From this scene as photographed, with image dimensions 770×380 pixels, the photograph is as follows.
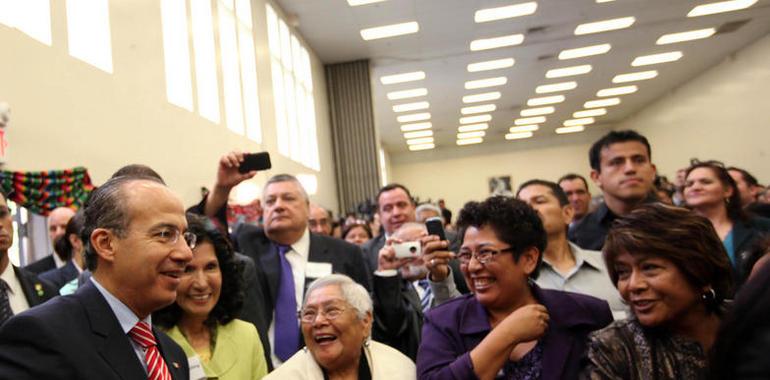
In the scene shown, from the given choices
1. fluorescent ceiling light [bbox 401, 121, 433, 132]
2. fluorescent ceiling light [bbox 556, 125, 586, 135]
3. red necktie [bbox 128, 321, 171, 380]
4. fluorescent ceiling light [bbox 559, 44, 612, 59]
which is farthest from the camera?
fluorescent ceiling light [bbox 556, 125, 586, 135]

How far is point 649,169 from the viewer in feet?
10.5

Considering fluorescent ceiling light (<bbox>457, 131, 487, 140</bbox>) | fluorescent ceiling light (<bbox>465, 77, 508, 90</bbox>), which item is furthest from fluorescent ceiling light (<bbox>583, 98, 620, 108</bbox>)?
fluorescent ceiling light (<bbox>465, 77, 508, 90</bbox>)

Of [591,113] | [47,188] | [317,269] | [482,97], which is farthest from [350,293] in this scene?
[591,113]

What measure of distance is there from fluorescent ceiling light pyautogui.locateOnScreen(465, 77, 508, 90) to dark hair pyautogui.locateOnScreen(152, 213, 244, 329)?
13418 millimetres

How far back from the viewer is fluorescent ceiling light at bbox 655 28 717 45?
510 inches

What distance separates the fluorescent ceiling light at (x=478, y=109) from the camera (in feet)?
60.1

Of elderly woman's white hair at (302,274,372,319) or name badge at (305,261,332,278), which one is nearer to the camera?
elderly woman's white hair at (302,274,372,319)

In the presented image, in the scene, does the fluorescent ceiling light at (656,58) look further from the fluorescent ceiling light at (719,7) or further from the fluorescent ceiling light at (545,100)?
the fluorescent ceiling light at (545,100)

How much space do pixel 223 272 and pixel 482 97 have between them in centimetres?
1520

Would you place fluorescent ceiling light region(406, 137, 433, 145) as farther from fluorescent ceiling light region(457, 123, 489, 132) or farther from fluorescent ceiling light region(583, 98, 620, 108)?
fluorescent ceiling light region(583, 98, 620, 108)

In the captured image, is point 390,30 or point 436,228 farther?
point 390,30

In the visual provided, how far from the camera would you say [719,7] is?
11539 millimetres

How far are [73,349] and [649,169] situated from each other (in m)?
2.77

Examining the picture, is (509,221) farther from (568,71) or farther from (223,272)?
(568,71)
